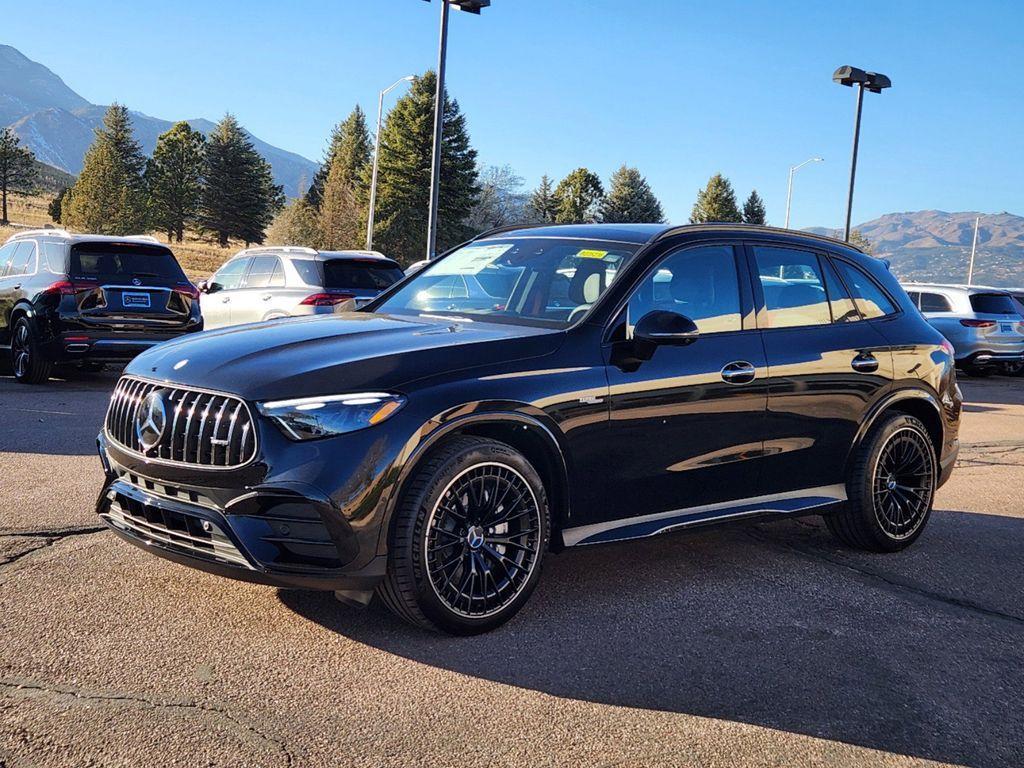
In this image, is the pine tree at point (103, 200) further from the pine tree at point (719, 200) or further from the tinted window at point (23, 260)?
the pine tree at point (719, 200)

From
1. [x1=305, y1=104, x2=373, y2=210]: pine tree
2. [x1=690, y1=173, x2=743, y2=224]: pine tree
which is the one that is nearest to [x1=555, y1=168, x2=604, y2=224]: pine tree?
[x1=690, y1=173, x2=743, y2=224]: pine tree

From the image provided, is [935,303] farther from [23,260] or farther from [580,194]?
[580,194]

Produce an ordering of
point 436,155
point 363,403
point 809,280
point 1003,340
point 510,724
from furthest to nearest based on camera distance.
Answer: point 436,155
point 1003,340
point 809,280
point 363,403
point 510,724

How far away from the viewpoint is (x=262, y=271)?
14367 mm

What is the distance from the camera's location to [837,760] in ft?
10.7

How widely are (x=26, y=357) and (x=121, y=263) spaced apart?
4.95 feet

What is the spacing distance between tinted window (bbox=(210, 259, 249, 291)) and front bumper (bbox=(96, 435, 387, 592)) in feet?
37.7

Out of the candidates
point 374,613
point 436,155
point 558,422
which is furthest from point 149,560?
point 436,155

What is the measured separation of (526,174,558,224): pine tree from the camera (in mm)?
102450

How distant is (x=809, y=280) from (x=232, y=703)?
3.77 m

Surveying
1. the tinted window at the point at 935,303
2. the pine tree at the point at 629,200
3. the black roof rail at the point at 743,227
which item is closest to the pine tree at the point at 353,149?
the pine tree at the point at 629,200

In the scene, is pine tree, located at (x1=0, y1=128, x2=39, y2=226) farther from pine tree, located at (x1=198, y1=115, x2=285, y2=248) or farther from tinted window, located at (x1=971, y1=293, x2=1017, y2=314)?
tinted window, located at (x1=971, y1=293, x2=1017, y2=314)

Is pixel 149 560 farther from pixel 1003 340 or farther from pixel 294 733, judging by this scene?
pixel 1003 340

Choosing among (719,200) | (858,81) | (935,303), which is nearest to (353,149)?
(719,200)
